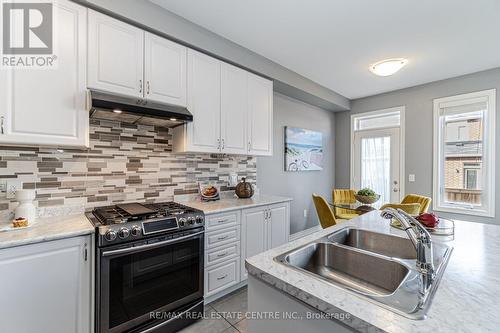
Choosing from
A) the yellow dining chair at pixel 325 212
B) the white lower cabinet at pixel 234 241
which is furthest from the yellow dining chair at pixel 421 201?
the white lower cabinet at pixel 234 241

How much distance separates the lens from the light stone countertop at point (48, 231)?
1.29 meters

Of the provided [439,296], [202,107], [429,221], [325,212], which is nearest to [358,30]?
[202,107]

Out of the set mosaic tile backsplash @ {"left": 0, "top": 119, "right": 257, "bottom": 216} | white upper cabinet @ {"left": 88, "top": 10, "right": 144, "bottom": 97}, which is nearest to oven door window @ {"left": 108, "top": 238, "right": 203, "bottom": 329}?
mosaic tile backsplash @ {"left": 0, "top": 119, "right": 257, "bottom": 216}

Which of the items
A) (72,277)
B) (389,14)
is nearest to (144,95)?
(72,277)

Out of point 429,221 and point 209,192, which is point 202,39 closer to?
point 209,192

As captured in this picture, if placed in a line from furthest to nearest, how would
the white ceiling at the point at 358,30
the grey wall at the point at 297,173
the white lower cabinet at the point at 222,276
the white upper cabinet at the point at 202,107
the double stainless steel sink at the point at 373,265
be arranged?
the grey wall at the point at 297,173 → the white upper cabinet at the point at 202,107 → the white lower cabinet at the point at 222,276 → the white ceiling at the point at 358,30 → the double stainless steel sink at the point at 373,265

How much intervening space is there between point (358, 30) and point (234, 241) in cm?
251

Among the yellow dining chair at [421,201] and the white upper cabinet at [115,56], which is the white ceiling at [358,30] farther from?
the yellow dining chair at [421,201]

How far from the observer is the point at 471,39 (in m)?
2.53

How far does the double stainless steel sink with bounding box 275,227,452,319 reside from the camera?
851 mm

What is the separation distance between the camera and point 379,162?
174 inches

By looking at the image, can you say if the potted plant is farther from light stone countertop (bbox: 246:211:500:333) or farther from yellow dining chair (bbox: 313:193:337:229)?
light stone countertop (bbox: 246:211:500:333)

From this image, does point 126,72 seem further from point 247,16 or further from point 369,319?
point 369,319

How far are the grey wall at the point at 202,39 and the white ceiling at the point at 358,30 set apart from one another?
8cm
